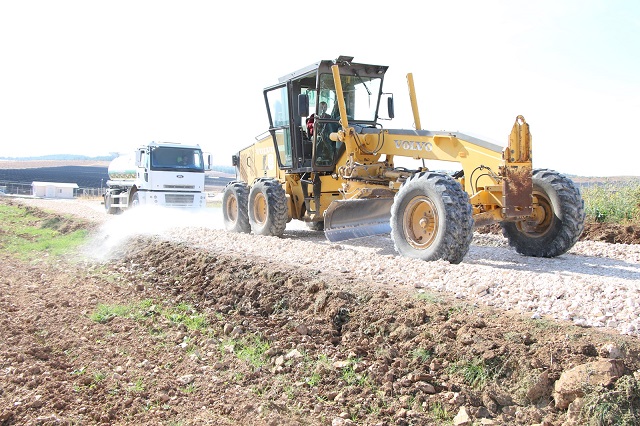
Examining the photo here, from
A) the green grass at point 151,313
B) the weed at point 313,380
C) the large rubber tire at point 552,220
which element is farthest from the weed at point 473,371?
the large rubber tire at point 552,220

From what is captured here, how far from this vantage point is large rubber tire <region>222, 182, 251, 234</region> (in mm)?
12875

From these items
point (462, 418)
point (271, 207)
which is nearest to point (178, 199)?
point (271, 207)

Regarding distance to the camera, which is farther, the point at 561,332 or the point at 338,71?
the point at 338,71

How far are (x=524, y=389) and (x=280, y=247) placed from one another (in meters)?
6.20

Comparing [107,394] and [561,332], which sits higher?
[561,332]

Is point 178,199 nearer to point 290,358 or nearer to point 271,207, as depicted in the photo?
point 271,207

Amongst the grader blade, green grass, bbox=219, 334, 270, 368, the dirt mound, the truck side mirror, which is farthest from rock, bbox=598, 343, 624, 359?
the dirt mound

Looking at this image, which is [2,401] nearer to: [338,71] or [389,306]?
[389,306]

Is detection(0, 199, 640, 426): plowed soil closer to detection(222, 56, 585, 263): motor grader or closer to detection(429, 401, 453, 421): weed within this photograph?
detection(429, 401, 453, 421): weed

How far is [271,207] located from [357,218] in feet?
7.55

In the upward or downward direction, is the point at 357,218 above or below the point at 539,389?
above

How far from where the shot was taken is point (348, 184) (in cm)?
1033

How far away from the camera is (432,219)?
25.9 ft

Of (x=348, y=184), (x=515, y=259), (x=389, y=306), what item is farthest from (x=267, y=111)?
(x=389, y=306)
